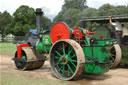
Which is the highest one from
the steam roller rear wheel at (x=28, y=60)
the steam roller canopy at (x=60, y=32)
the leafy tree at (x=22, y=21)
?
the leafy tree at (x=22, y=21)

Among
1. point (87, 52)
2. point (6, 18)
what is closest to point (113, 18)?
point (87, 52)

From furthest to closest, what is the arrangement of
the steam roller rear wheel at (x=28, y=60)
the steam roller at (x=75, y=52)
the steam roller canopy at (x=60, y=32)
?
the steam roller rear wheel at (x=28, y=60)
the steam roller canopy at (x=60, y=32)
the steam roller at (x=75, y=52)

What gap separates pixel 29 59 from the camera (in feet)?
24.1

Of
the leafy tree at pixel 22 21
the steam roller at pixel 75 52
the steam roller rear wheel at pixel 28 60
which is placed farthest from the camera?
the leafy tree at pixel 22 21

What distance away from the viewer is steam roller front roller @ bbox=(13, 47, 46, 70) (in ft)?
24.2

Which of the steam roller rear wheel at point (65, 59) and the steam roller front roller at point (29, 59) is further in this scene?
the steam roller front roller at point (29, 59)

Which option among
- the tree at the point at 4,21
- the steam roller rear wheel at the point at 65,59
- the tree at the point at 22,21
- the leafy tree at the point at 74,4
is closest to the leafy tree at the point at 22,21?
the tree at the point at 22,21

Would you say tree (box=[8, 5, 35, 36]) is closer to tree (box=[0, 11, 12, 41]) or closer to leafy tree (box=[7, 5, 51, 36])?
leafy tree (box=[7, 5, 51, 36])

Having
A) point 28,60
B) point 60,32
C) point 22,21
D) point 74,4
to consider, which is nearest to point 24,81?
point 28,60

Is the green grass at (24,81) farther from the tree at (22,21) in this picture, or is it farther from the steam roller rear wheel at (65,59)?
the tree at (22,21)

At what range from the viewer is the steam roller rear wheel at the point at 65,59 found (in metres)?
5.44

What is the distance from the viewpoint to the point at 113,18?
8.61m

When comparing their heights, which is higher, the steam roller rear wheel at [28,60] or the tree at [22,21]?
the tree at [22,21]

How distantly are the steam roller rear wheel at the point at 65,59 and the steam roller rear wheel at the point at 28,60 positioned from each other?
1573mm
